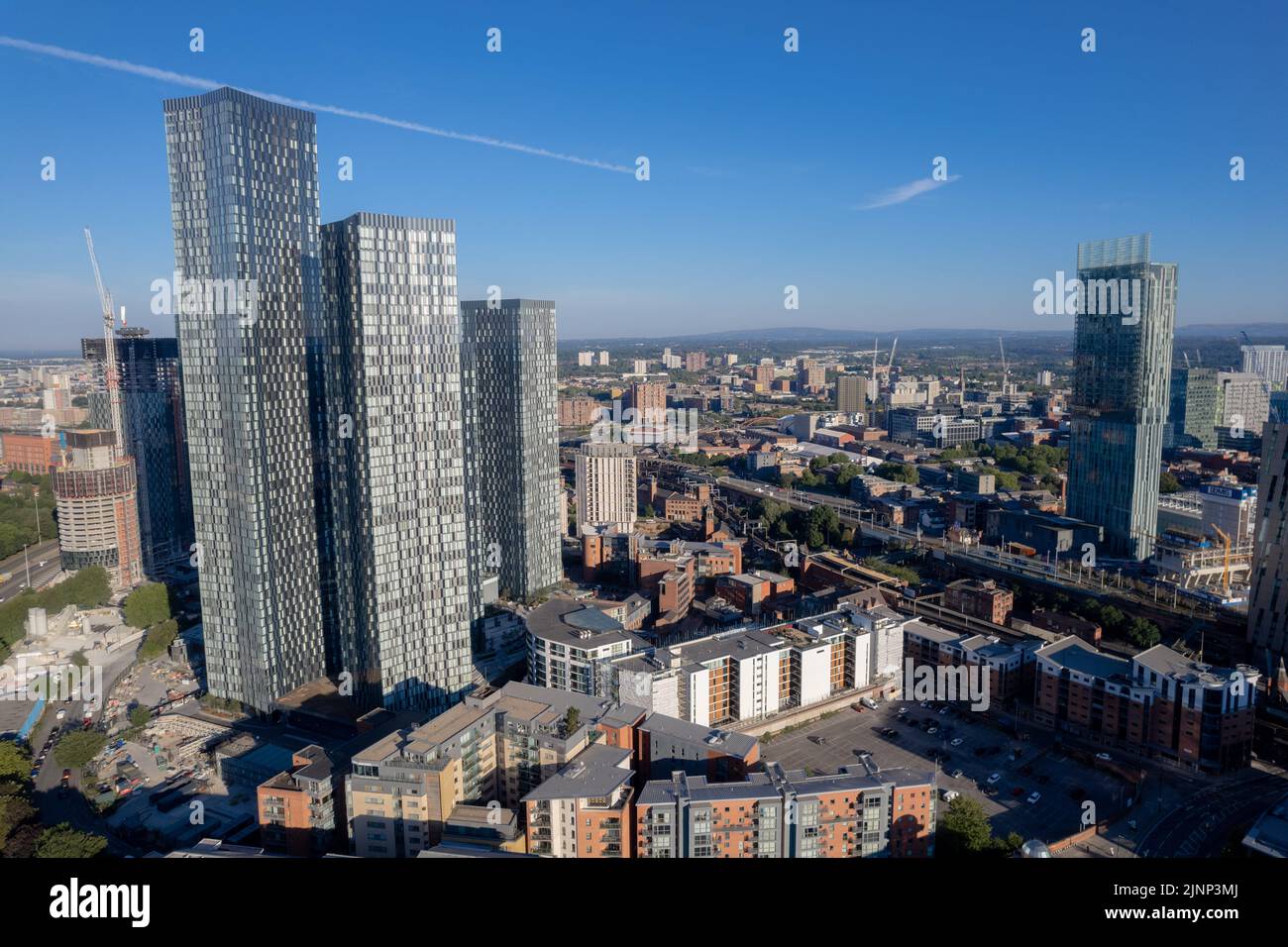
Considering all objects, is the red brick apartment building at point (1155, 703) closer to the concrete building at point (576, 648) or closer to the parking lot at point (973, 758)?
the parking lot at point (973, 758)

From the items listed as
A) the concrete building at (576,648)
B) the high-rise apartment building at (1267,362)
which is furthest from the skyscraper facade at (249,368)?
the high-rise apartment building at (1267,362)

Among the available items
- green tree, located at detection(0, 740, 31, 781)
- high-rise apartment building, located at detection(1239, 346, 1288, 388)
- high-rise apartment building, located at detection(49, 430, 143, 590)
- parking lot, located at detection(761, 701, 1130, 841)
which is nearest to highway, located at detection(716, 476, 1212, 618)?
parking lot, located at detection(761, 701, 1130, 841)

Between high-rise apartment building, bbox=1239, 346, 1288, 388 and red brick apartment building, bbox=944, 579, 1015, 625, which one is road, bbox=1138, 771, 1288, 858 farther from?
high-rise apartment building, bbox=1239, 346, 1288, 388

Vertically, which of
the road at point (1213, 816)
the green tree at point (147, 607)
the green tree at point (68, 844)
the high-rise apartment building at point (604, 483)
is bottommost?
the road at point (1213, 816)

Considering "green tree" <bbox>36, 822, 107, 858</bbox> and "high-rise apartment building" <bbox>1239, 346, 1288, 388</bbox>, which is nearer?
"green tree" <bbox>36, 822, 107, 858</bbox>

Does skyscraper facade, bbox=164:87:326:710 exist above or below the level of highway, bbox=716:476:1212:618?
above
